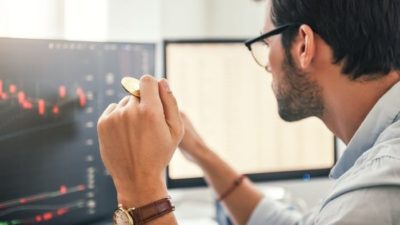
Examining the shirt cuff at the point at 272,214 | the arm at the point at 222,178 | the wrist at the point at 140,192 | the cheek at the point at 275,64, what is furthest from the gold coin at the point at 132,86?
the shirt cuff at the point at 272,214

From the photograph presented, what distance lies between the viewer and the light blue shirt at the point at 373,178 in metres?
0.74

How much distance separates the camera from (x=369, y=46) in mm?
918

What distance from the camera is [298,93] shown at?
3.22 ft

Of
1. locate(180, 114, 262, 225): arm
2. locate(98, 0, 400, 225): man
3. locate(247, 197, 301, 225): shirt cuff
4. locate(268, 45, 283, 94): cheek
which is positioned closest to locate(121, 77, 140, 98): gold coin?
locate(98, 0, 400, 225): man

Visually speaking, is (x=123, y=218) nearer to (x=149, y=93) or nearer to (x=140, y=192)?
(x=140, y=192)

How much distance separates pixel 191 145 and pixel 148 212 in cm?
44

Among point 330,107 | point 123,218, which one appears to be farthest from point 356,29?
point 123,218

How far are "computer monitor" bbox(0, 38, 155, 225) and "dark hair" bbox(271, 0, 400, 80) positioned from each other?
0.37 meters

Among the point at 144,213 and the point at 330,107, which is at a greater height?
the point at 330,107

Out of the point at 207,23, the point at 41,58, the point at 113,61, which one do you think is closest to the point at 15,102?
the point at 41,58

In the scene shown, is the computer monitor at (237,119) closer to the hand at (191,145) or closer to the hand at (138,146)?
the hand at (191,145)

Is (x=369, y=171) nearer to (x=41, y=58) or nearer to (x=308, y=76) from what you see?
(x=308, y=76)


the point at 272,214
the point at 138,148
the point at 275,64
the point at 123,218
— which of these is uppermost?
the point at 275,64

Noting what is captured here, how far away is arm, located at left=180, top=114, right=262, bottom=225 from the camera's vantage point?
124 cm
